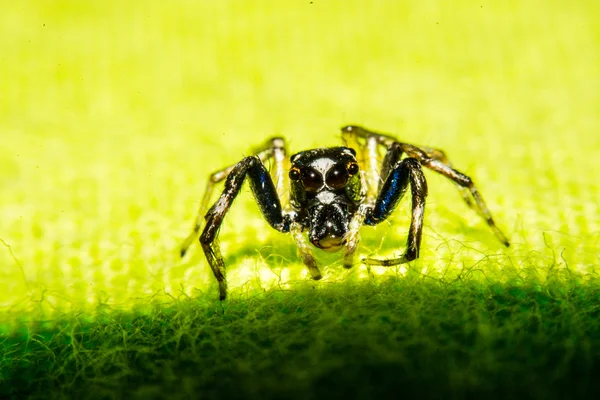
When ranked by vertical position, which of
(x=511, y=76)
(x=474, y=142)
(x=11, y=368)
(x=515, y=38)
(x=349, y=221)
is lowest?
(x=11, y=368)

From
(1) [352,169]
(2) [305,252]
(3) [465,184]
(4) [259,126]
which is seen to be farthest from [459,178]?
(4) [259,126]

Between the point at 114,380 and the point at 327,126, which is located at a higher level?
the point at 327,126

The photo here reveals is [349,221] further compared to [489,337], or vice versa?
[349,221]

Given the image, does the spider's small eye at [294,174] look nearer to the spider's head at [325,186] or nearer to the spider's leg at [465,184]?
the spider's head at [325,186]

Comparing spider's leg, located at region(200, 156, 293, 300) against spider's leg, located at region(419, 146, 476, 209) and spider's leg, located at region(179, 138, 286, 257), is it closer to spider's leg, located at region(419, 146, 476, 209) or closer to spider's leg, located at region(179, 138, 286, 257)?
spider's leg, located at region(179, 138, 286, 257)

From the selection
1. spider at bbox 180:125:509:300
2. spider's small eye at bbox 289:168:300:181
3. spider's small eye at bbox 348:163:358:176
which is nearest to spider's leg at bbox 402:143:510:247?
spider at bbox 180:125:509:300

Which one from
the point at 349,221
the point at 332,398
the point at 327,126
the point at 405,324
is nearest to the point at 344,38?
the point at 327,126

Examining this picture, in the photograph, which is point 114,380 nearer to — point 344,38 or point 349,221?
point 349,221
